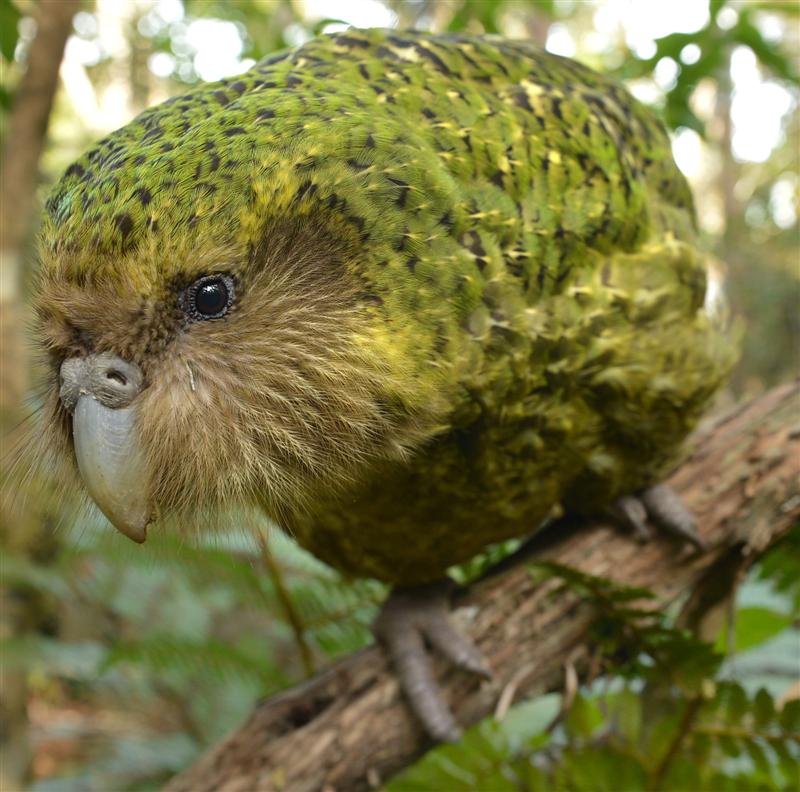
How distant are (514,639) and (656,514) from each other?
1.66 ft

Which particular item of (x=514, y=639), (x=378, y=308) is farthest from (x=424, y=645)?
(x=378, y=308)

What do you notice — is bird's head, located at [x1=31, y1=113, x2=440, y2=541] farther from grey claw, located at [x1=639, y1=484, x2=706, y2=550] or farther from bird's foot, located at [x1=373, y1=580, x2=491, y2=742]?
grey claw, located at [x1=639, y1=484, x2=706, y2=550]

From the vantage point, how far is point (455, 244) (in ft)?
5.23

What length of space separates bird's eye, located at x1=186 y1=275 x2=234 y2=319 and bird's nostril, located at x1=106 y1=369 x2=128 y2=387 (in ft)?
0.54

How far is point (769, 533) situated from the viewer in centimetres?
215

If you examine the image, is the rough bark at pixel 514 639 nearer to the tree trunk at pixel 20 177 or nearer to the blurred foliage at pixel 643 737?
the blurred foliage at pixel 643 737

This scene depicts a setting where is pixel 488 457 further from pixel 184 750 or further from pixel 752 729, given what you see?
pixel 184 750

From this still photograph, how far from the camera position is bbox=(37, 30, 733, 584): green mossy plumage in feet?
4.60

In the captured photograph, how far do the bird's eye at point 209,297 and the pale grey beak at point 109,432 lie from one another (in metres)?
0.15

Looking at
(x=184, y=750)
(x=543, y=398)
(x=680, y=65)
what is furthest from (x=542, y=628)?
(x=680, y=65)

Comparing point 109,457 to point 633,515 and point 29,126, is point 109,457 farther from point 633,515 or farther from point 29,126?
point 29,126

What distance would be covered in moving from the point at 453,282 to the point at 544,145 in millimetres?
474

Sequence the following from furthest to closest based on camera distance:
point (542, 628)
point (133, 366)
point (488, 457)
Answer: point (542, 628)
point (488, 457)
point (133, 366)

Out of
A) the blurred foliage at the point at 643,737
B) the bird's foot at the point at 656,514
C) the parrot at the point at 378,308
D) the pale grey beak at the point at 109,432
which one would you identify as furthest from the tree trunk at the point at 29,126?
the bird's foot at the point at 656,514
